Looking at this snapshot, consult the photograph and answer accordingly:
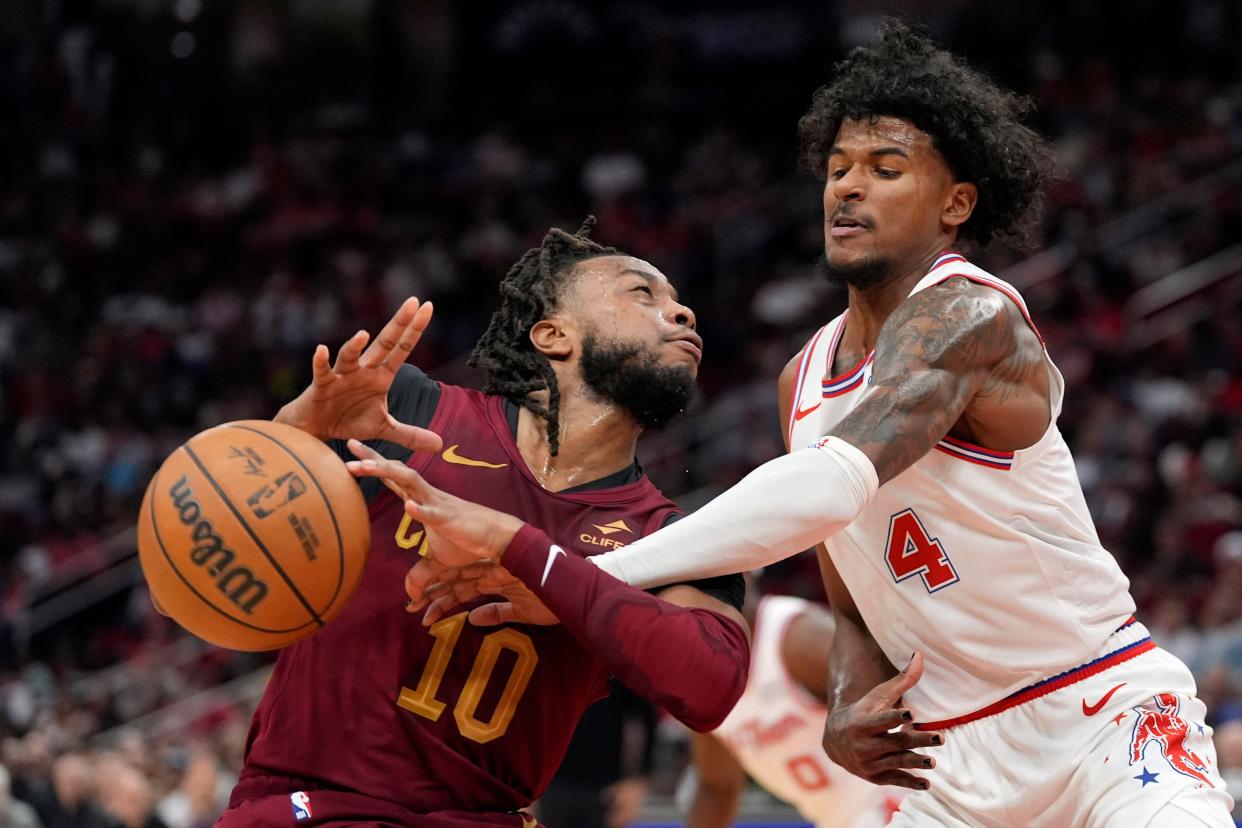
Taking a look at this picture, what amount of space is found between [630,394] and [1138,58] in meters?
13.5

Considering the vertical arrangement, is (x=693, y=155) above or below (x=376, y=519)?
below

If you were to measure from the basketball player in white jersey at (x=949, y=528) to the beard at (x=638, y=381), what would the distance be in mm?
324

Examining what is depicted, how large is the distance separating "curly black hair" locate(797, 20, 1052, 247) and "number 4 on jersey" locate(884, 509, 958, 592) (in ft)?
2.76

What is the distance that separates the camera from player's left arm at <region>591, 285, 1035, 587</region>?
127 inches

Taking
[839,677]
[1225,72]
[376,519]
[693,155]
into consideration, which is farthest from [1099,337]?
[376,519]

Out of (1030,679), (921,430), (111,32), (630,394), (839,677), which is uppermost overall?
(921,430)

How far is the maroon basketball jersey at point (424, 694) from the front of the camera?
3459 millimetres

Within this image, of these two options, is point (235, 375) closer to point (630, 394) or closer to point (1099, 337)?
point (1099, 337)

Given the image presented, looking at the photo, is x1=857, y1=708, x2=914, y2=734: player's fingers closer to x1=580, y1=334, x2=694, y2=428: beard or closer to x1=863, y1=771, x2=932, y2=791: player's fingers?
x1=863, y1=771, x2=932, y2=791: player's fingers

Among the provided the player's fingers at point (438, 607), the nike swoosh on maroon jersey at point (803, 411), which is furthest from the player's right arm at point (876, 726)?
the player's fingers at point (438, 607)

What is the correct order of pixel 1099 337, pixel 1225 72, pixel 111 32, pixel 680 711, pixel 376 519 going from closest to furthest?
1. pixel 680 711
2. pixel 376 519
3. pixel 1099 337
4. pixel 1225 72
5. pixel 111 32

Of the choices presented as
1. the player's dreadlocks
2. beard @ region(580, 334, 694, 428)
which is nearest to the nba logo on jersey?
the player's dreadlocks

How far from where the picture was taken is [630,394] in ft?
12.9

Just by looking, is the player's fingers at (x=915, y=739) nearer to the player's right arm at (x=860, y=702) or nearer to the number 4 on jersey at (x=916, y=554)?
the player's right arm at (x=860, y=702)
